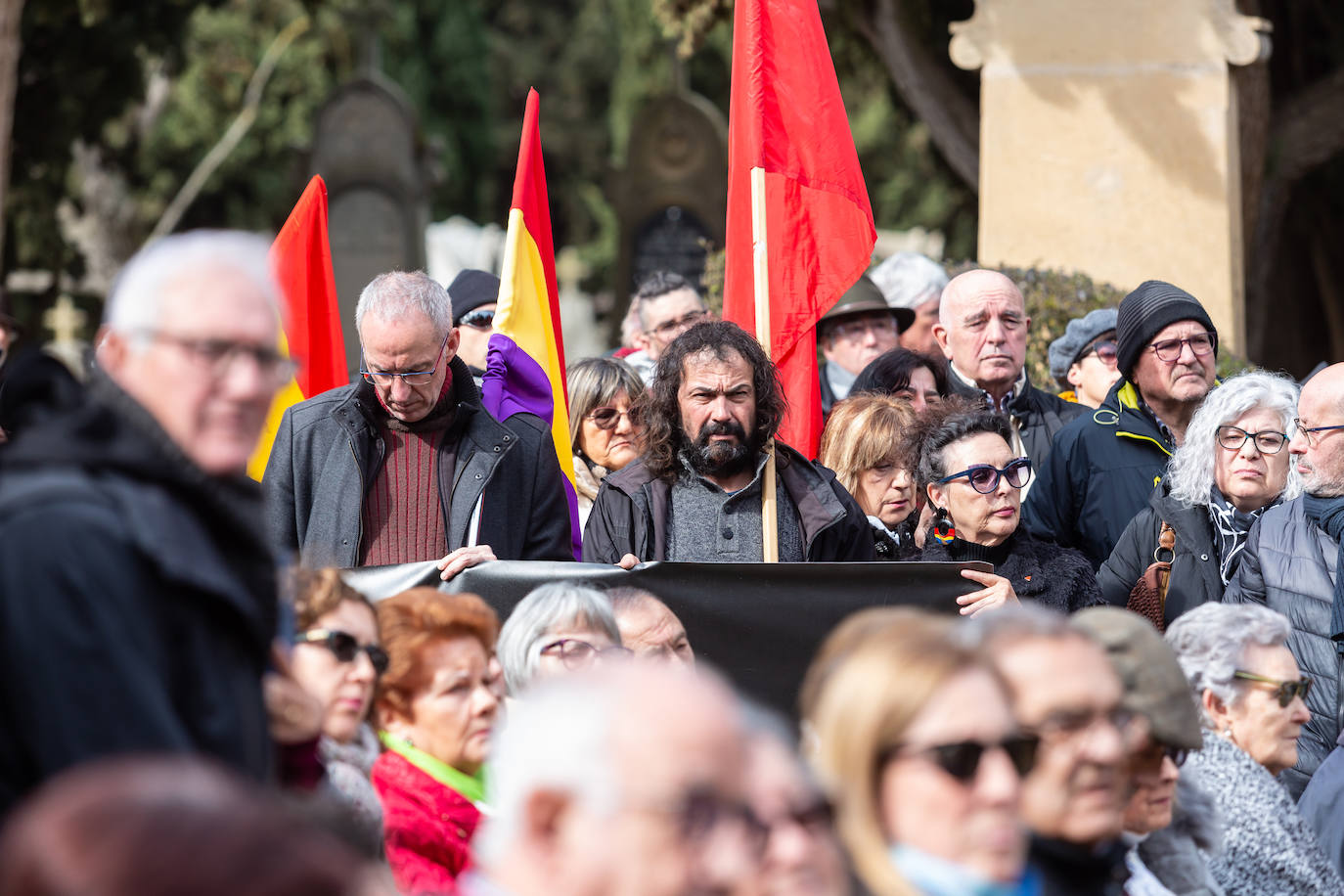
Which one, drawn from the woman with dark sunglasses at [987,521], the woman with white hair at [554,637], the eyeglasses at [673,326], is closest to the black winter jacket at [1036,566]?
the woman with dark sunglasses at [987,521]

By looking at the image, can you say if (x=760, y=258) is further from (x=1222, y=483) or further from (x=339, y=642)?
(x=339, y=642)

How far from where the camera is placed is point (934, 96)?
13.6 meters

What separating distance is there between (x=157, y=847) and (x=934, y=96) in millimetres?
12643

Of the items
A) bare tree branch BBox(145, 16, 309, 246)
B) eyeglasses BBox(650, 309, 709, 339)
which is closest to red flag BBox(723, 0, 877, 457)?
eyeglasses BBox(650, 309, 709, 339)

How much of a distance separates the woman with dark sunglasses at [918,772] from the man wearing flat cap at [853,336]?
5.26m

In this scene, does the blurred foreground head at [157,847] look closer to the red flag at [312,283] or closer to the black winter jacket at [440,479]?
the black winter jacket at [440,479]

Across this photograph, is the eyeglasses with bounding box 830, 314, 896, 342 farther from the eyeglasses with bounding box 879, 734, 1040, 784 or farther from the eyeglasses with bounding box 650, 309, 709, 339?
the eyeglasses with bounding box 879, 734, 1040, 784

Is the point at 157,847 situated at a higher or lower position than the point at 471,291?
lower

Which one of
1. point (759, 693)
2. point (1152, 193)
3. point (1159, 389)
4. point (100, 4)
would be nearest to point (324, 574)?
point (759, 693)

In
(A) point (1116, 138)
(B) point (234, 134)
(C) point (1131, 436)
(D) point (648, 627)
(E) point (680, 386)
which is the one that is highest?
(B) point (234, 134)

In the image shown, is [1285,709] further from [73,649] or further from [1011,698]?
[73,649]

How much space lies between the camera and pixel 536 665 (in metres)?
4.03

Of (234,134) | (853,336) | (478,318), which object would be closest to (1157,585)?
(853,336)

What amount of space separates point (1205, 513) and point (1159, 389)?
767mm
